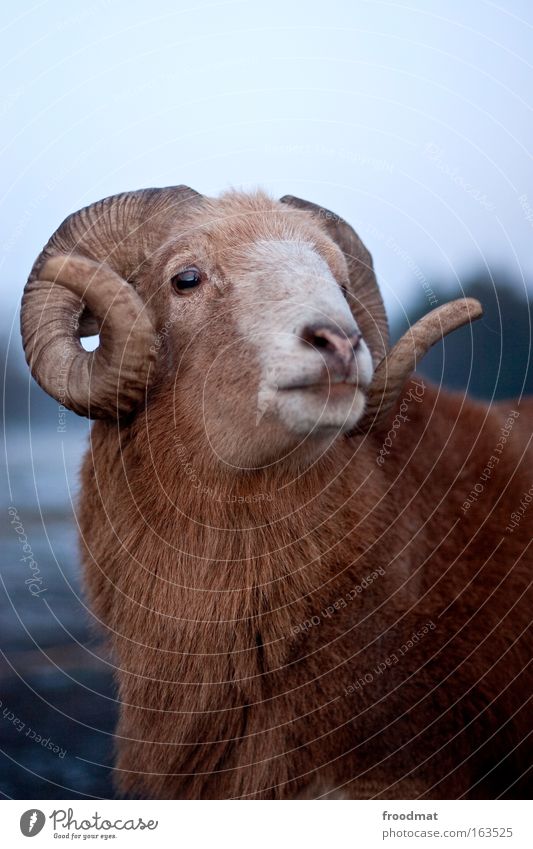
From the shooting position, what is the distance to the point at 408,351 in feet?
13.2

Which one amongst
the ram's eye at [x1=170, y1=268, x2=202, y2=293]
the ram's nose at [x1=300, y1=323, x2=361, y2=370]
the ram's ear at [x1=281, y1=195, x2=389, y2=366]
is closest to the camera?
the ram's nose at [x1=300, y1=323, x2=361, y2=370]

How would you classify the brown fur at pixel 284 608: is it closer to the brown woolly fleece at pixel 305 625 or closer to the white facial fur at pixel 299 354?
the brown woolly fleece at pixel 305 625

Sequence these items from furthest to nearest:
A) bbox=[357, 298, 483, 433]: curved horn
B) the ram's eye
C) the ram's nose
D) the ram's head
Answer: the ram's eye
bbox=[357, 298, 483, 433]: curved horn
the ram's head
the ram's nose


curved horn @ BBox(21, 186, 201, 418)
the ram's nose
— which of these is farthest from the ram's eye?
the ram's nose

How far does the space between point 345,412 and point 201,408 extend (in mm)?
683

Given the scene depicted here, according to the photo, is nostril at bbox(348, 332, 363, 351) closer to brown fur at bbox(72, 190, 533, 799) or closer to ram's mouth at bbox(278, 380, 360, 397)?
ram's mouth at bbox(278, 380, 360, 397)

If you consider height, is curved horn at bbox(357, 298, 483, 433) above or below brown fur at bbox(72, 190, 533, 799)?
above

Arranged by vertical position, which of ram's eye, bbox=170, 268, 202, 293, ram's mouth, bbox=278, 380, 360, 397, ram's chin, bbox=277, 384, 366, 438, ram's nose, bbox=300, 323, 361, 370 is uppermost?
ram's eye, bbox=170, 268, 202, 293

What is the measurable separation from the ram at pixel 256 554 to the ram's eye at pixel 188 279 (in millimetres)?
12

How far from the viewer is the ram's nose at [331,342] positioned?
3508 millimetres

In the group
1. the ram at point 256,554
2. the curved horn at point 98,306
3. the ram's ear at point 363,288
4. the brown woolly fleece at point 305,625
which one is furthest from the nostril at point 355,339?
the ram's ear at point 363,288

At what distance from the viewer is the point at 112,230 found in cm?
436

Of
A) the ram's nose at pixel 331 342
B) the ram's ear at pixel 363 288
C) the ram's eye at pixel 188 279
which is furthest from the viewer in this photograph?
the ram's ear at pixel 363 288

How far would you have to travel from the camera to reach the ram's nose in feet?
11.5
